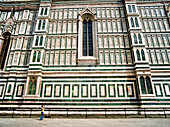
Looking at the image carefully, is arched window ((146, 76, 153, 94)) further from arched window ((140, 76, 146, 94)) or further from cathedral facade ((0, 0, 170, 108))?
arched window ((140, 76, 146, 94))

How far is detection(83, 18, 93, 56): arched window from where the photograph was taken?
12.8 meters

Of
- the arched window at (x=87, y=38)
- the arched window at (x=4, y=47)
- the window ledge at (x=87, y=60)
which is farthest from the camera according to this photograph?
the arched window at (x=4, y=47)

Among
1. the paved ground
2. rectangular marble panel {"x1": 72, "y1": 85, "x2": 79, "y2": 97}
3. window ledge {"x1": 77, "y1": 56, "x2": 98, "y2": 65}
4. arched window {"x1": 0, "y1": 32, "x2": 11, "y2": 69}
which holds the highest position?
arched window {"x1": 0, "y1": 32, "x2": 11, "y2": 69}

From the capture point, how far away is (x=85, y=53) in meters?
12.8

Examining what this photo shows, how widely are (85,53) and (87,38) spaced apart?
171 centimetres

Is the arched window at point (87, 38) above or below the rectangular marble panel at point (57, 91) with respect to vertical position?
above

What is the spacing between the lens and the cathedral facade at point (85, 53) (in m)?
10.8

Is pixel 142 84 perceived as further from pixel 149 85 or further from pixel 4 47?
pixel 4 47

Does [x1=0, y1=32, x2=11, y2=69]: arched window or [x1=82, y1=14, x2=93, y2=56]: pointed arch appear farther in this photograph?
[x1=0, y1=32, x2=11, y2=69]: arched window

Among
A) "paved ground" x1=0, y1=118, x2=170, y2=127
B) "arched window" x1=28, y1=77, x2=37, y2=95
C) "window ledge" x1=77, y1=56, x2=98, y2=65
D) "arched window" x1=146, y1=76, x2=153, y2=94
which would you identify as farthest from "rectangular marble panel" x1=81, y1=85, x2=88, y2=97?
"arched window" x1=146, y1=76, x2=153, y2=94

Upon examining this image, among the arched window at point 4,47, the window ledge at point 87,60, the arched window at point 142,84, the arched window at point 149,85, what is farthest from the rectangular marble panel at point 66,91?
the arched window at point 4,47

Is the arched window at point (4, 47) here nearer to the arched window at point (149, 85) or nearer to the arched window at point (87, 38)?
the arched window at point (87, 38)

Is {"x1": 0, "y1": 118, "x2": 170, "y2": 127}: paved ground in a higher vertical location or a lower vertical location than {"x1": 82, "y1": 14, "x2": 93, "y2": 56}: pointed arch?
lower

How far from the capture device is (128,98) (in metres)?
10.6
